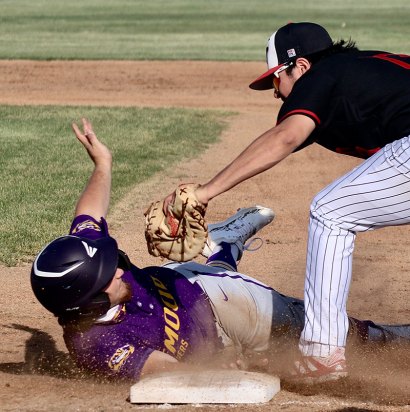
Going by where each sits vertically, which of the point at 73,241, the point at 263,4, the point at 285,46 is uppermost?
the point at 285,46

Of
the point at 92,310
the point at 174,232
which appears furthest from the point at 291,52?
the point at 92,310

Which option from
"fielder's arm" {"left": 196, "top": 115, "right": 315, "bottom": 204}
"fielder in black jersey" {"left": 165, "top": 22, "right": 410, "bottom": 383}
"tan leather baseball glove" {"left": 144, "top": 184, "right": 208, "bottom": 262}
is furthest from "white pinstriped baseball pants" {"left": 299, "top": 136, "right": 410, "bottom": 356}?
"tan leather baseball glove" {"left": 144, "top": 184, "right": 208, "bottom": 262}

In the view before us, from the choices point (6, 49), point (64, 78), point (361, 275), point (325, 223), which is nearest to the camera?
point (325, 223)

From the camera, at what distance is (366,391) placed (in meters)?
4.44

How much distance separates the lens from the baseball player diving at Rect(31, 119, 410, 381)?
4.07 meters

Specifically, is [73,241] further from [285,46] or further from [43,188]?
[43,188]

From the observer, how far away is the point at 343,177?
4.41 meters

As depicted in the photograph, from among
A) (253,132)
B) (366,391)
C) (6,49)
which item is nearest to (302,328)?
(366,391)

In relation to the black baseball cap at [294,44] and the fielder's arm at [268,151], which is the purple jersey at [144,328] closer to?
the fielder's arm at [268,151]

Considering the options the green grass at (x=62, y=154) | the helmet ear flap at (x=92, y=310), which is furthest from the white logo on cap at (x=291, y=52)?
the green grass at (x=62, y=154)

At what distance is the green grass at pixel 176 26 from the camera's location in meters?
22.6

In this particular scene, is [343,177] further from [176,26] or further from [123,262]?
[176,26]

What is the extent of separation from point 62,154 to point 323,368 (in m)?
7.13

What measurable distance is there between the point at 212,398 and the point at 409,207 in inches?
48.0
